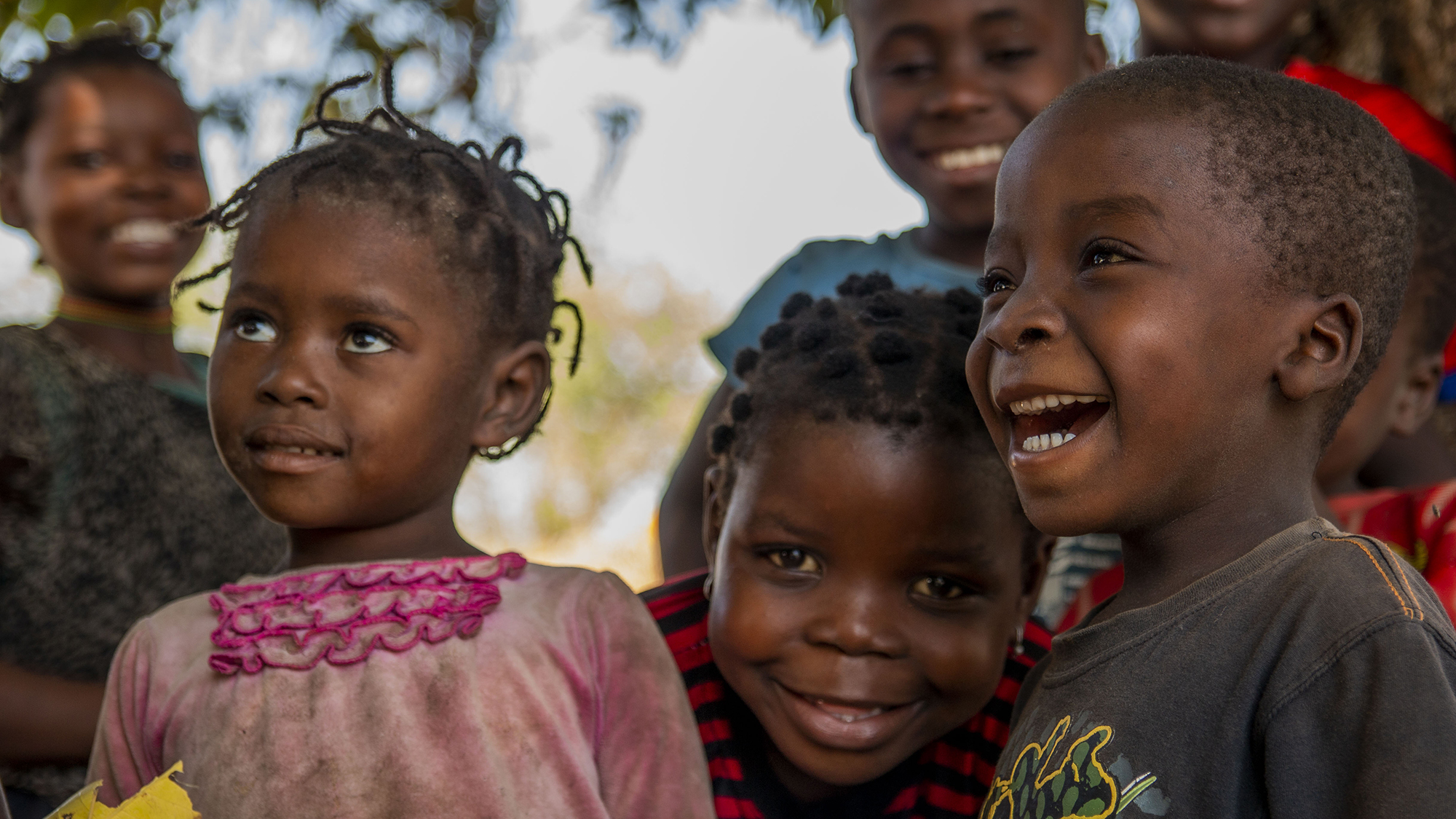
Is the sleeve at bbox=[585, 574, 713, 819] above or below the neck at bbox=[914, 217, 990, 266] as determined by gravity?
below

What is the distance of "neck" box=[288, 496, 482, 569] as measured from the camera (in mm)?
2199

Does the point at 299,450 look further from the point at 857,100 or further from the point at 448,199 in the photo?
the point at 857,100

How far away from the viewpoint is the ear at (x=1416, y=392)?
2.76 meters

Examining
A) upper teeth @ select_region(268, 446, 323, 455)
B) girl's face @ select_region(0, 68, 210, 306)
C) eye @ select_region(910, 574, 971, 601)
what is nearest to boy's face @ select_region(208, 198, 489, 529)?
upper teeth @ select_region(268, 446, 323, 455)

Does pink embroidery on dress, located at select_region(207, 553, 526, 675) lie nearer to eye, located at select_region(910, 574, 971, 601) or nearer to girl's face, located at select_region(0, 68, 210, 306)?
eye, located at select_region(910, 574, 971, 601)

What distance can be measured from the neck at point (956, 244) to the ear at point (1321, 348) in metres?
1.56

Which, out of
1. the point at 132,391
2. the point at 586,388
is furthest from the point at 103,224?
the point at 586,388

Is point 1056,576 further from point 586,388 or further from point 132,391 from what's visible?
point 586,388

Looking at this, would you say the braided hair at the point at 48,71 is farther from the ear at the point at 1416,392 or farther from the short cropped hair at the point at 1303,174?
the ear at the point at 1416,392

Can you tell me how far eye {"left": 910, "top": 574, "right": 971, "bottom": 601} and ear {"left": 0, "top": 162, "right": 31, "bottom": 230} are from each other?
8.58 feet

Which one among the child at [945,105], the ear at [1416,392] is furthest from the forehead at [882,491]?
the ear at [1416,392]

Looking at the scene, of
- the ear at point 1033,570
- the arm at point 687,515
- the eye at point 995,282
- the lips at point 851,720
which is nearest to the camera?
the eye at point 995,282

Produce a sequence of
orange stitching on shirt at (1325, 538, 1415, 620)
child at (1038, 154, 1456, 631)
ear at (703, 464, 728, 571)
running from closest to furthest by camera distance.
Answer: orange stitching on shirt at (1325, 538, 1415, 620)
ear at (703, 464, 728, 571)
child at (1038, 154, 1456, 631)

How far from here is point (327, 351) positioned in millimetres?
2094
